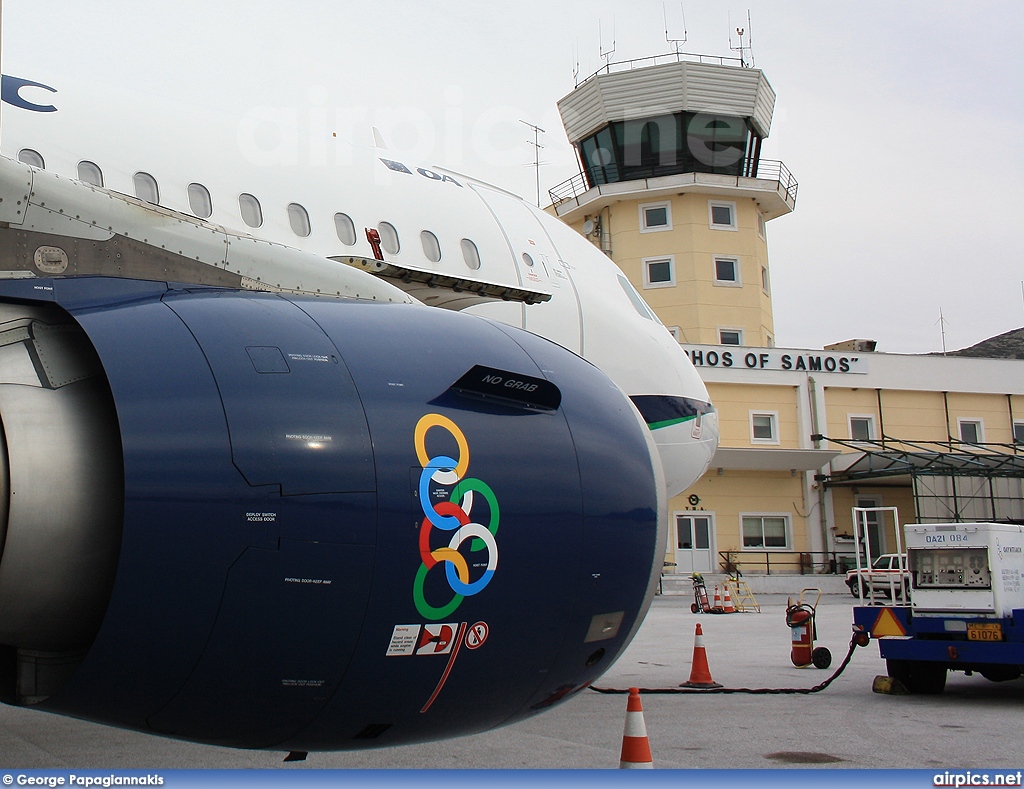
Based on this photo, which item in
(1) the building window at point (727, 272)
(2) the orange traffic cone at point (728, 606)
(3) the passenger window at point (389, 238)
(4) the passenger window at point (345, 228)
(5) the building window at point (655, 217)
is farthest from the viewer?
(5) the building window at point (655, 217)

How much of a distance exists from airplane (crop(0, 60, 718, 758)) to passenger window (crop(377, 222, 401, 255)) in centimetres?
399

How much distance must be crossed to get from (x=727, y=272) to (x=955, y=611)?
3466 centimetres

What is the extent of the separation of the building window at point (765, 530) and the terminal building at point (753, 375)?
0.25ft

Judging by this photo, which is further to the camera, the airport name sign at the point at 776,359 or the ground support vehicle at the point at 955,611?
the airport name sign at the point at 776,359

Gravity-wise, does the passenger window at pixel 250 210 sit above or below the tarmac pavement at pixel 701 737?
above

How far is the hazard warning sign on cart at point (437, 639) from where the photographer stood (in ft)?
14.6

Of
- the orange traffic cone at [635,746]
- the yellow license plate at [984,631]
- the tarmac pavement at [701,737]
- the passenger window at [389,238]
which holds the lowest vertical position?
the tarmac pavement at [701,737]

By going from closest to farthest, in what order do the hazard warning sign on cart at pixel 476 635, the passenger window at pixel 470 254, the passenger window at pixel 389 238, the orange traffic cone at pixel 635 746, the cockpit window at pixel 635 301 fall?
1. the hazard warning sign on cart at pixel 476 635
2. the orange traffic cone at pixel 635 746
3. the passenger window at pixel 389 238
4. the passenger window at pixel 470 254
5. the cockpit window at pixel 635 301

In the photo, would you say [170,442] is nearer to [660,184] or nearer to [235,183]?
[235,183]

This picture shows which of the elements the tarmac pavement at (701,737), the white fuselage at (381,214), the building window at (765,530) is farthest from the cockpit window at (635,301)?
the building window at (765,530)

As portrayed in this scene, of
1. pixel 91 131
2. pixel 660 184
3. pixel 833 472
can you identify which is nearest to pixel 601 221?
pixel 660 184

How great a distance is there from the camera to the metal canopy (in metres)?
37.2

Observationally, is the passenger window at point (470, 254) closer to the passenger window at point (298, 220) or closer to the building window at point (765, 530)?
the passenger window at point (298, 220)

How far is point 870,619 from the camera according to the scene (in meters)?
11.1
